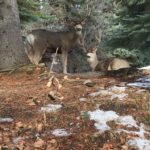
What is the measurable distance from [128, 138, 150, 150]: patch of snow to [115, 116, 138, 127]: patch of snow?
344 mm

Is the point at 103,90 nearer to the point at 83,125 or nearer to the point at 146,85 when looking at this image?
Result: the point at 146,85

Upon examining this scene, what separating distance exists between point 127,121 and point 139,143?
1.67 feet

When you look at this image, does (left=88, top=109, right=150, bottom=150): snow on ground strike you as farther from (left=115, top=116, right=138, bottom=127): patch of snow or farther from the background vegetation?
the background vegetation

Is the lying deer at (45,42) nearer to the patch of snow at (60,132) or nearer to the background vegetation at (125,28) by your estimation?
the background vegetation at (125,28)

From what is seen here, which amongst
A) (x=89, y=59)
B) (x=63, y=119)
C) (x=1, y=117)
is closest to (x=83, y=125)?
(x=63, y=119)

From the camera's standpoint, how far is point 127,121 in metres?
4.61

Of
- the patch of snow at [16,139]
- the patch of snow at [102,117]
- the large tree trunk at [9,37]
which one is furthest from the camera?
the large tree trunk at [9,37]

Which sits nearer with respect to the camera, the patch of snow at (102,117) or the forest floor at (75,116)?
the forest floor at (75,116)

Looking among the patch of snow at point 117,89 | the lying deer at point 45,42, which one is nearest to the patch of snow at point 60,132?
the patch of snow at point 117,89

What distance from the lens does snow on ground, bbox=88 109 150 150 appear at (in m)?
4.12

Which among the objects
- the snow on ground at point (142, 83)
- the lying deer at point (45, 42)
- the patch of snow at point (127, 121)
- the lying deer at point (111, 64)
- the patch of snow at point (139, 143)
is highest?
the lying deer at point (45, 42)

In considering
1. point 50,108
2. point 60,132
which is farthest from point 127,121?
point 50,108

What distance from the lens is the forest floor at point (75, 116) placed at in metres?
4.16

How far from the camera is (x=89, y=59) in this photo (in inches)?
480
